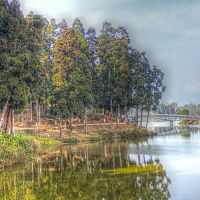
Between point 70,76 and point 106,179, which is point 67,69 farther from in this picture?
point 106,179

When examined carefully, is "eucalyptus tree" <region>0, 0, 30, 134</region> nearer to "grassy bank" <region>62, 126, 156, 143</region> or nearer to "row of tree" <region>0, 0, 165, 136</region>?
"row of tree" <region>0, 0, 165, 136</region>

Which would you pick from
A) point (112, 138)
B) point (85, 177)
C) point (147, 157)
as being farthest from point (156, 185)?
point (112, 138)

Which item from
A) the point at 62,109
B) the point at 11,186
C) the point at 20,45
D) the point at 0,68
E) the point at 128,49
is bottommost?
the point at 11,186

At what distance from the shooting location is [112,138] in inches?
2175

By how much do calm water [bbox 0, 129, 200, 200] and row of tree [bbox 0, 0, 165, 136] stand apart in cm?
731

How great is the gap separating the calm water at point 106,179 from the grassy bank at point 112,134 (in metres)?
18.4

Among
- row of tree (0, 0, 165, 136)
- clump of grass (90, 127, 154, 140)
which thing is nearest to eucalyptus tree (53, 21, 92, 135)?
row of tree (0, 0, 165, 136)

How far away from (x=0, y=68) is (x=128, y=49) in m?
33.8

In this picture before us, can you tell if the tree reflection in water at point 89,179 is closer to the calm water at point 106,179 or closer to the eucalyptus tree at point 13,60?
the calm water at point 106,179

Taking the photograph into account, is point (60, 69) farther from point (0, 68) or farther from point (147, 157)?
point (147, 157)

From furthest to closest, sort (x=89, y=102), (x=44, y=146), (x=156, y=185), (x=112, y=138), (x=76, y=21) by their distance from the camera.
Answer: (x=76, y=21), (x=112, y=138), (x=89, y=102), (x=44, y=146), (x=156, y=185)

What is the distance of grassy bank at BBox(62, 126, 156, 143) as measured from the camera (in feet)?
165

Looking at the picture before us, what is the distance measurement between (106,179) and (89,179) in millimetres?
1033

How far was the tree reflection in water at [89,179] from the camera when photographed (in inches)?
687
